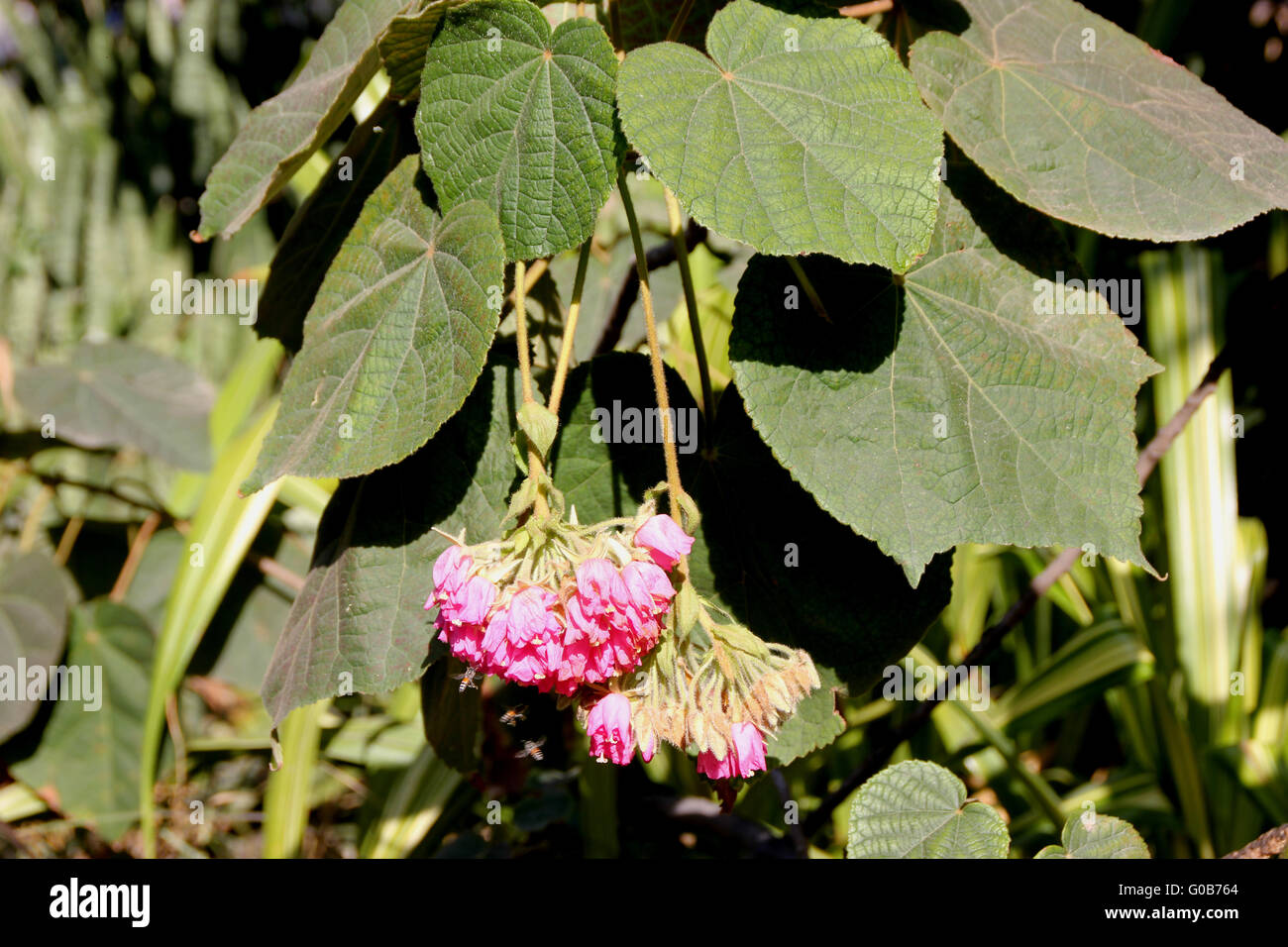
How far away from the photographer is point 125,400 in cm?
168

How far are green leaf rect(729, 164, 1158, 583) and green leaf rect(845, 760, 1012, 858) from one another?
0.62ft

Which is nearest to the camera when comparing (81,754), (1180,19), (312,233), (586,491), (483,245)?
(483,245)

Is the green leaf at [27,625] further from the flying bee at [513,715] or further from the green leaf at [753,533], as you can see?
the green leaf at [753,533]

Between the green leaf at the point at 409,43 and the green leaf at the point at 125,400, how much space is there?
1131 millimetres

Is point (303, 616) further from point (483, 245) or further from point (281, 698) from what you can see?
point (483, 245)

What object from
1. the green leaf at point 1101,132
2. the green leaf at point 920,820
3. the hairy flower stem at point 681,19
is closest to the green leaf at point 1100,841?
the green leaf at point 920,820

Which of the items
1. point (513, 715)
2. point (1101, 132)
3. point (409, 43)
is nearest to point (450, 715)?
point (513, 715)

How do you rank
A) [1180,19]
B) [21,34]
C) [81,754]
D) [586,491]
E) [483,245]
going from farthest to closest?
[21,34]
[1180,19]
[81,754]
[586,491]
[483,245]

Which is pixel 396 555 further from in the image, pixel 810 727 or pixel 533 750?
pixel 810 727

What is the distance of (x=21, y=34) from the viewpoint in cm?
306

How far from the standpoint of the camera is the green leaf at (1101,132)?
0.65m

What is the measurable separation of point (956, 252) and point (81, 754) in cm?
153

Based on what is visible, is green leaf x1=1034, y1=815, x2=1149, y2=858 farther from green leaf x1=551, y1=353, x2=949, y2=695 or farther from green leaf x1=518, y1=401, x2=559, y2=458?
green leaf x1=518, y1=401, x2=559, y2=458
